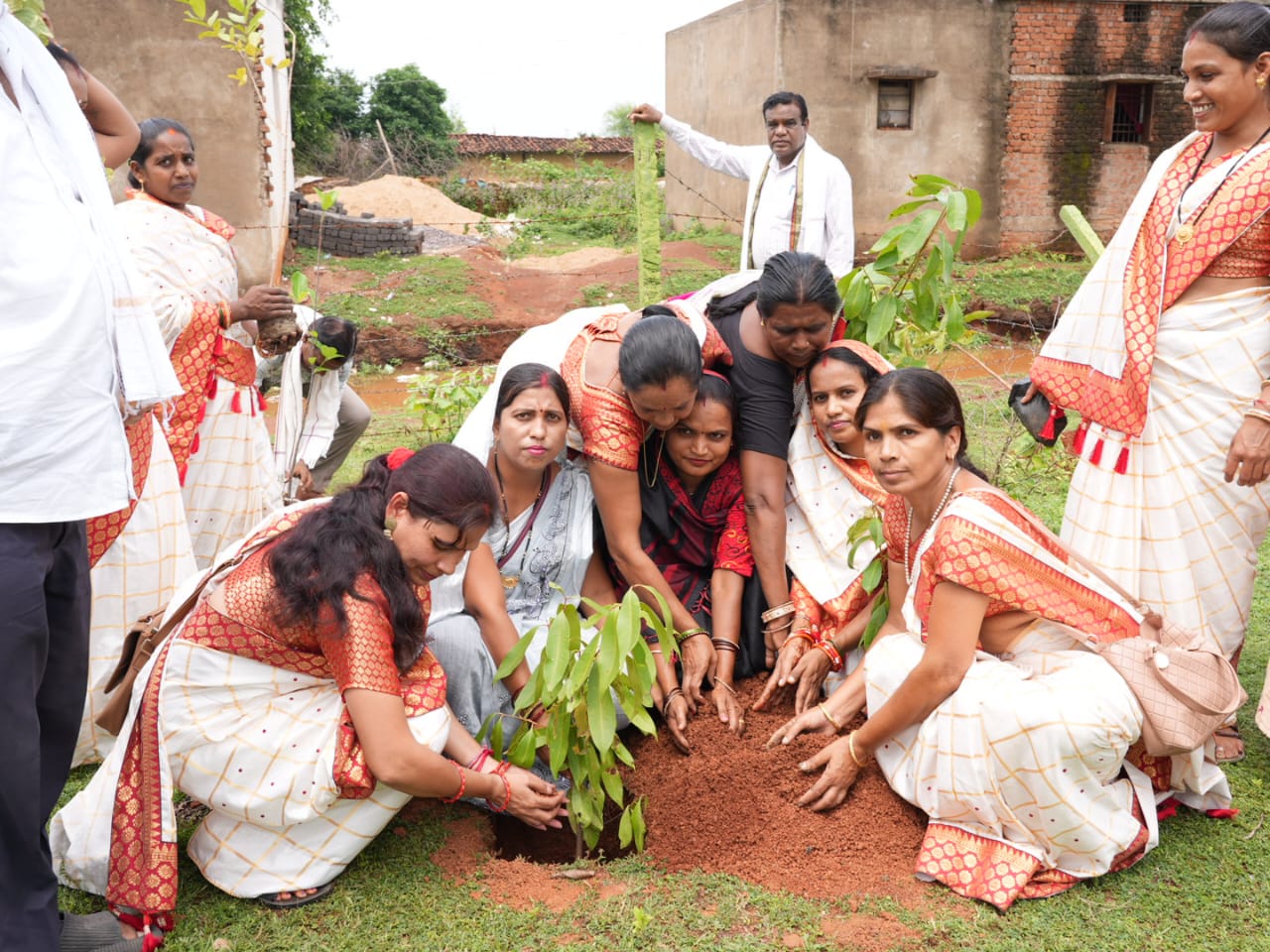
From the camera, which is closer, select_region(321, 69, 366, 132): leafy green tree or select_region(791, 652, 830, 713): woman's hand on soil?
select_region(791, 652, 830, 713): woman's hand on soil

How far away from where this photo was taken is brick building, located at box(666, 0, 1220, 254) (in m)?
13.5

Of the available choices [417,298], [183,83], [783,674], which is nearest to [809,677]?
[783,674]

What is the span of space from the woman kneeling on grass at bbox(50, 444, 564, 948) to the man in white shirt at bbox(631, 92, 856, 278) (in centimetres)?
359

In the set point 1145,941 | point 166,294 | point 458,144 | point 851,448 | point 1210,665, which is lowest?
point 1145,941

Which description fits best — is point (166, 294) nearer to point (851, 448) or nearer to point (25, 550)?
point (25, 550)

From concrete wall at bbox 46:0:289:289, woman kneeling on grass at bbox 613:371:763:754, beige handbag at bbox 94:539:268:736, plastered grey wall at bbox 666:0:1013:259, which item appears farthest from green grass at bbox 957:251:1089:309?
beige handbag at bbox 94:539:268:736

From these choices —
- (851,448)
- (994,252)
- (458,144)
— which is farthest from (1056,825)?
(458,144)

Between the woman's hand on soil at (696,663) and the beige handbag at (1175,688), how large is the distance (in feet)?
3.66

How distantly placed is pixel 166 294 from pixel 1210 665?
3158 mm

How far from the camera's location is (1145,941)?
233 cm

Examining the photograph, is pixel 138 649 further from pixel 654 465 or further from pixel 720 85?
pixel 720 85

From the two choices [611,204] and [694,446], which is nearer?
[694,446]

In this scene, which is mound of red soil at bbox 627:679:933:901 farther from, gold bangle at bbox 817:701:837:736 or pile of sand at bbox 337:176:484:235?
pile of sand at bbox 337:176:484:235

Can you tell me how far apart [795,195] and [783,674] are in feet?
10.5
